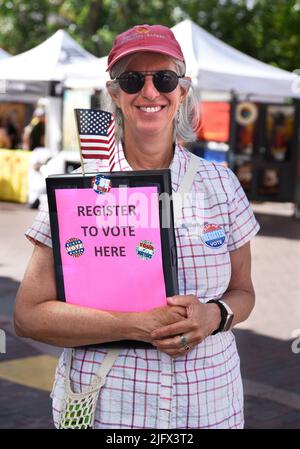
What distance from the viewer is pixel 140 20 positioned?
89.8ft

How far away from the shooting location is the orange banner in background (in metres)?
16.0

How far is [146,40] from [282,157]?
13971 mm

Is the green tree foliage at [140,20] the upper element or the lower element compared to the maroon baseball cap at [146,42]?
lower

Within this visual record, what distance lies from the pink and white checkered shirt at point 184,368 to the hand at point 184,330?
0.08 metres

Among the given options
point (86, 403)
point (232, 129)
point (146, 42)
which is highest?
point (146, 42)

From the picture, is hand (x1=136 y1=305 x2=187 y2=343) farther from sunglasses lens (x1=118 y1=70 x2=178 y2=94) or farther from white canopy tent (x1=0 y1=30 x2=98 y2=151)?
white canopy tent (x1=0 y1=30 x2=98 y2=151)

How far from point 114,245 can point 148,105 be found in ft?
1.34

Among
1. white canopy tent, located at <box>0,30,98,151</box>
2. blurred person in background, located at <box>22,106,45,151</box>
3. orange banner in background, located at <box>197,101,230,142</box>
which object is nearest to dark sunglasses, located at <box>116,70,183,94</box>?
white canopy tent, located at <box>0,30,98,151</box>

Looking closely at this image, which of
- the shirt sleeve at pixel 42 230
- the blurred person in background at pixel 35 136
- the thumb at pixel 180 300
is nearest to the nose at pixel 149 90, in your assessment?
the shirt sleeve at pixel 42 230

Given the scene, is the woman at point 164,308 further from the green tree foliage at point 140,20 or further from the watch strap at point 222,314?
the green tree foliage at point 140,20

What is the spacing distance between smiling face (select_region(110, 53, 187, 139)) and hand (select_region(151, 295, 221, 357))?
460mm

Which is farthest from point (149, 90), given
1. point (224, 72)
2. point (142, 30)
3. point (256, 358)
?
point (224, 72)

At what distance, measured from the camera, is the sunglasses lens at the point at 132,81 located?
82.0 inches

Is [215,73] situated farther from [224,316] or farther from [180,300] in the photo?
[180,300]
